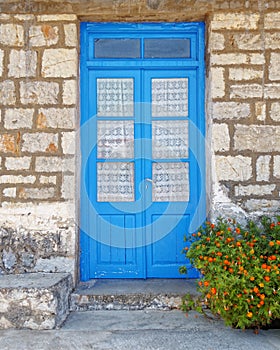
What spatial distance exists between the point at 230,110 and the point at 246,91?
0.73 feet

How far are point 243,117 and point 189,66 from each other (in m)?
0.72

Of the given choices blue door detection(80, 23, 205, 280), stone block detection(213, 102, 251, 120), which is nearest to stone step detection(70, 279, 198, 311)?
blue door detection(80, 23, 205, 280)

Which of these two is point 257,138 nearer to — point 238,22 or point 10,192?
point 238,22

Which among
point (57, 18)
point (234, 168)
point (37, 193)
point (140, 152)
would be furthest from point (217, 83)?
point (37, 193)

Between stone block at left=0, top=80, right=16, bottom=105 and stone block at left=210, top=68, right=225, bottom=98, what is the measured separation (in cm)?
178

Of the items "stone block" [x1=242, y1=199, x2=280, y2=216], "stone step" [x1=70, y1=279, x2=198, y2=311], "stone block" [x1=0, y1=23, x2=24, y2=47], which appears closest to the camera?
"stone step" [x1=70, y1=279, x2=198, y2=311]

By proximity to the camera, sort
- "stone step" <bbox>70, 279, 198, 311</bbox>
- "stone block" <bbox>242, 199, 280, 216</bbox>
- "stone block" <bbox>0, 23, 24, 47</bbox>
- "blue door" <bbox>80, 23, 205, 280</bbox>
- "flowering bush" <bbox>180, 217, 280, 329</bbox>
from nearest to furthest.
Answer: "flowering bush" <bbox>180, 217, 280, 329</bbox>
"stone step" <bbox>70, 279, 198, 311</bbox>
"stone block" <bbox>242, 199, 280, 216</bbox>
"stone block" <bbox>0, 23, 24, 47</bbox>
"blue door" <bbox>80, 23, 205, 280</bbox>

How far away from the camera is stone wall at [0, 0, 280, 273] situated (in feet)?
13.4

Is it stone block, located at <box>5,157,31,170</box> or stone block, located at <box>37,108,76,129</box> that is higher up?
stone block, located at <box>37,108,76,129</box>

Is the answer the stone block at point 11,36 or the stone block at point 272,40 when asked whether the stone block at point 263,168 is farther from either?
the stone block at point 11,36

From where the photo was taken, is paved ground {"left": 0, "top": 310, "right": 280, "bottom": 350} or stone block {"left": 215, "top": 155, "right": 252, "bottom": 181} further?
stone block {"left": 215, "top": 155, "right": 252, "bottom": 181}

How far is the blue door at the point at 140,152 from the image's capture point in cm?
436

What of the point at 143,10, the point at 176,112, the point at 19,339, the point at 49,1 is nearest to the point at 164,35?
the point at 143,10

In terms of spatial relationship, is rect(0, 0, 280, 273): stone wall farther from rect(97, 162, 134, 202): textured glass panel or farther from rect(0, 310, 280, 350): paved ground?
rect(0, 310, 280, 350): paved ground
